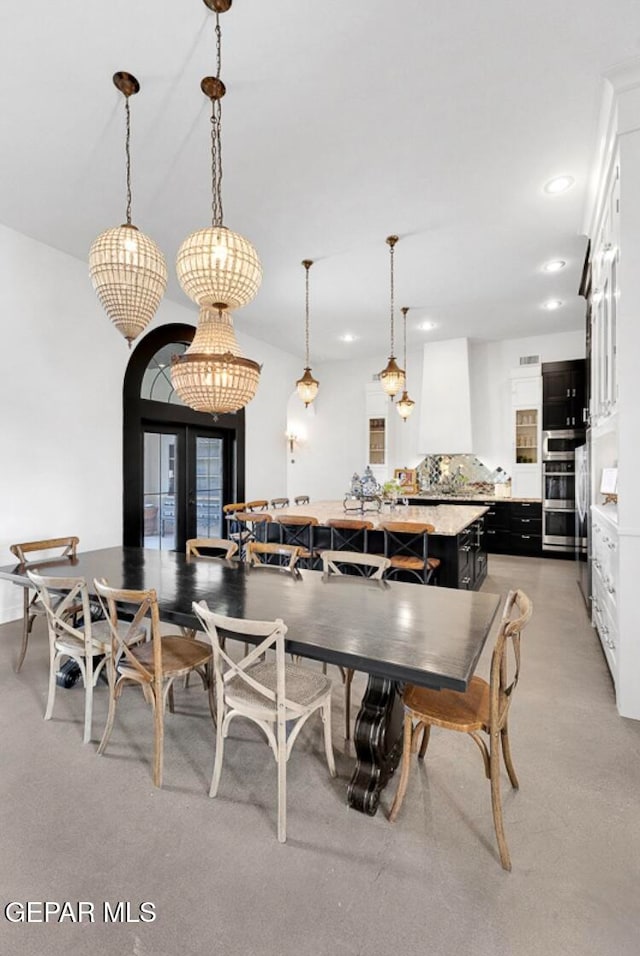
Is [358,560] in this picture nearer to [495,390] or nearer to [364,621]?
[364,621]

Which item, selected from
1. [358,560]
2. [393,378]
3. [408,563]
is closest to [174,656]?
[358,560]

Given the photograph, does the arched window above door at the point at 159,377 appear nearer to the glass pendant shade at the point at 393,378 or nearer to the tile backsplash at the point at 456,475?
the glass pendant shade at the point at 393,378

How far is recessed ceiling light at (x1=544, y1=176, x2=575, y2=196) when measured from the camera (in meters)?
3.25

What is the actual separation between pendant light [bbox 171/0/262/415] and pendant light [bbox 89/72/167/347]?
0.21 metres

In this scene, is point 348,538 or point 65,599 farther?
point 348,538

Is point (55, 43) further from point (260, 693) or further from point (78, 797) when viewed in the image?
point (78, 797)

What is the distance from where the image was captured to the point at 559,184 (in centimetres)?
331

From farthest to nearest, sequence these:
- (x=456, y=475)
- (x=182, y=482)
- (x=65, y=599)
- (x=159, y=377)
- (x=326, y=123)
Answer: (x=456, y=475) < (x=182, y=482) < (x=159, y=377) < (x=326, y=123) < (x=65, y=599)

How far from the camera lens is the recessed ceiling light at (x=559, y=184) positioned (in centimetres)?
325

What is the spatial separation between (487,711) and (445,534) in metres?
2.06

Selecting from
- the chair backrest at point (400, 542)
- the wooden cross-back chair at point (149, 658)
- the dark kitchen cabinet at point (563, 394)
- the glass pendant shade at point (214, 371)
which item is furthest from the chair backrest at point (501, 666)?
the dark kitchen cabinet at point (563, 394)

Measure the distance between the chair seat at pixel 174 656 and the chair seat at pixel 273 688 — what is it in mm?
308

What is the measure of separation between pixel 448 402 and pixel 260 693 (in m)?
6.54

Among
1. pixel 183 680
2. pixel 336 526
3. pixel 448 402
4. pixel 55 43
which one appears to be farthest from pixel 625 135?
pixel 448 402
